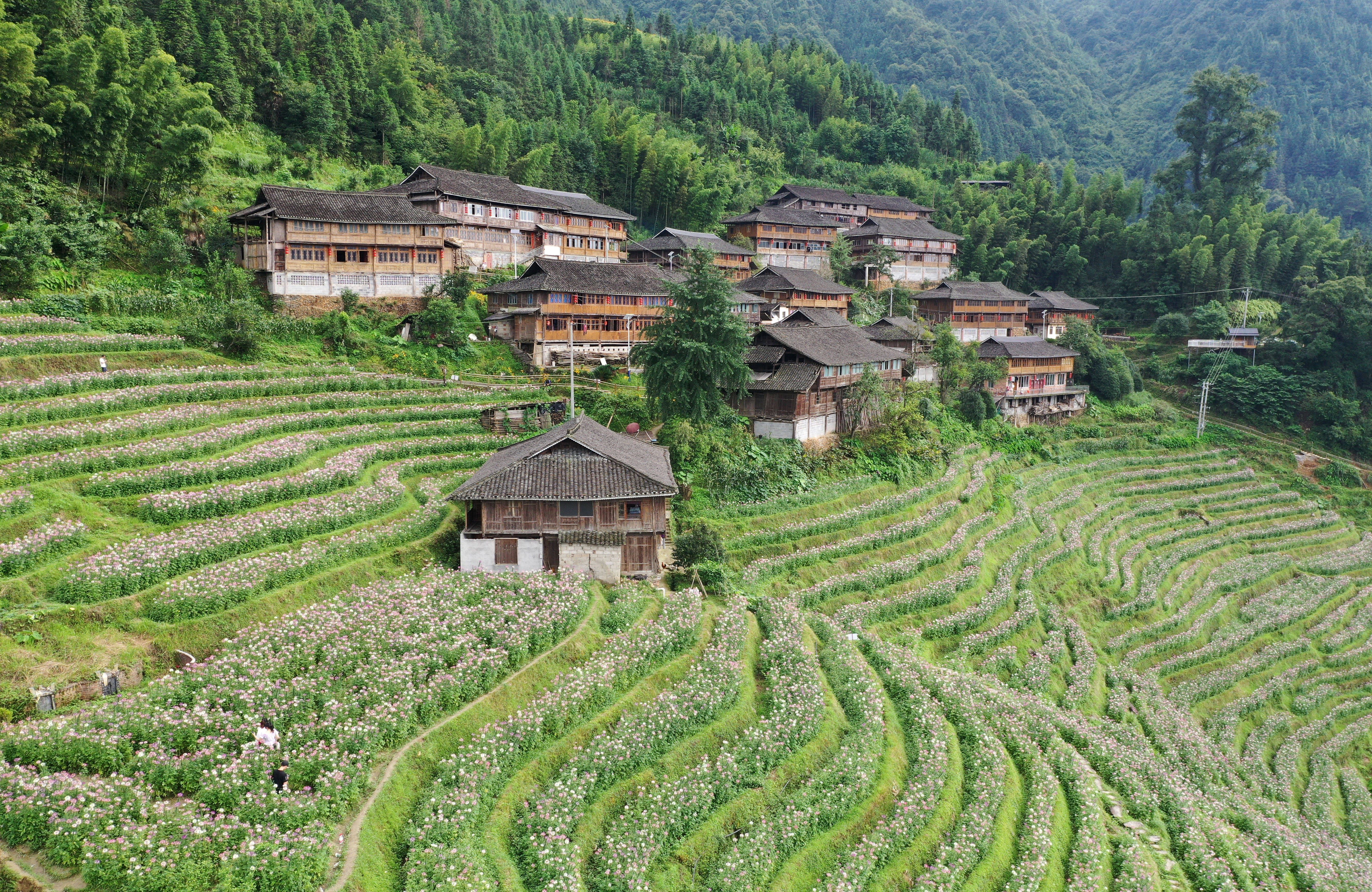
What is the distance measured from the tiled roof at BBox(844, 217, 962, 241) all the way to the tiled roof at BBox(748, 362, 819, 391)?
39.3m

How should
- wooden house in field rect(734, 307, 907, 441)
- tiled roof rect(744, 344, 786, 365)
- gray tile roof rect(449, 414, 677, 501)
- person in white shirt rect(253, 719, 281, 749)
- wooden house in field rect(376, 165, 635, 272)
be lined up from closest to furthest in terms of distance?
1. person in white shirt rect(253, 719, 281, 749)
2. gray tile roof rect(449, 414, 677, 501)
3. wooden house in field rect(734, 307, 907, 441)
4. tiled roof rect(744, 344, 786, 365)
5. wooden house in field rect(376, 165, 635, 272)

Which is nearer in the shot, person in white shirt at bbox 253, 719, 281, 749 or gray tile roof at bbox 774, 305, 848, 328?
person in white shirt at bbox 253, 719, 281, 749

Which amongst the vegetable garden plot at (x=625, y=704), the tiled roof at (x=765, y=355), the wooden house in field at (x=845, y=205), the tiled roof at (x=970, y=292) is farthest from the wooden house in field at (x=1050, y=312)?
the tiled roof at (x=765, y=355)

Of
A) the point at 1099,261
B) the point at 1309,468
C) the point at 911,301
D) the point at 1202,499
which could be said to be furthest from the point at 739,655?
the point at 1099,261

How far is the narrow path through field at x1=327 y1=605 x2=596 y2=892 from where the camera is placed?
13.3m

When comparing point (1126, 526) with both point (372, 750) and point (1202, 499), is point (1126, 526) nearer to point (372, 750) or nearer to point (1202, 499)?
point (1202, 499)

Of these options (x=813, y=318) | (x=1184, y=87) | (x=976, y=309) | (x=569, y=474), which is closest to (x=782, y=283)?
(x=813, y=318)

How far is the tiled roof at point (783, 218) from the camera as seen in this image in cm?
7438

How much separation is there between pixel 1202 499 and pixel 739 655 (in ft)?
132

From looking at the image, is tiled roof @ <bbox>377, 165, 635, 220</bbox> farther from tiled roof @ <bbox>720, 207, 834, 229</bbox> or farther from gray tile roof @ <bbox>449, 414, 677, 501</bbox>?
gray tile roof @ <bbox>449, 414, 677, 501</bbox>

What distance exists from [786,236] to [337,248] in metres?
42.7

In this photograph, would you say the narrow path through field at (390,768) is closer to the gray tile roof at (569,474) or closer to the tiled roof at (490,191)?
the gray tile roof at (569,474)

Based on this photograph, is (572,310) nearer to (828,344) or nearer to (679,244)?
(828,344)

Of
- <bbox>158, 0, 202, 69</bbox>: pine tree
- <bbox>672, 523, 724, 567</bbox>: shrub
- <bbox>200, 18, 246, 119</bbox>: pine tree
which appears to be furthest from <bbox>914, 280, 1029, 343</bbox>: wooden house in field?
<bbox>158, 0, 202, 69</bbox>: pine tree
